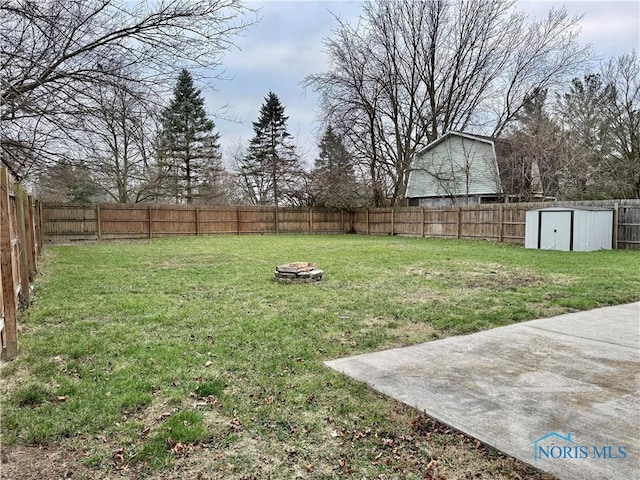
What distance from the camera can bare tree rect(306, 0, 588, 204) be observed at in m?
21.7

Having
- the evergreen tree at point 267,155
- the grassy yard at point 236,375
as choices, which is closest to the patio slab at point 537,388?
the grassy yard at point 236,375

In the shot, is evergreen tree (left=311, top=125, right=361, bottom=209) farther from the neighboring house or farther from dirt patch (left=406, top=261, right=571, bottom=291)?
dirt patch (left=406, top=261, right=571, bottom=291)

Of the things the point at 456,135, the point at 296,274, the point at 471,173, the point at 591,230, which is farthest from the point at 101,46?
the point at 456,135

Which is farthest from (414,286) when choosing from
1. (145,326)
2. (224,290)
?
(145,326)

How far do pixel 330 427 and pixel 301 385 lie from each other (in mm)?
585

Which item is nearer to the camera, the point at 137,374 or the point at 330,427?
the point at 330,427

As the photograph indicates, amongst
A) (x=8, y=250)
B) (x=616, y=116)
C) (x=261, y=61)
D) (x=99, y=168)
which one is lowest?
(x=8, y=250)

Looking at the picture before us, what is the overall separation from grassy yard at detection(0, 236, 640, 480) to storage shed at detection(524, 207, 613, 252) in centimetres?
546

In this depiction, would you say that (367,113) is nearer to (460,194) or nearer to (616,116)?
(460,194)

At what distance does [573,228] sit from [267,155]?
20.8 meters

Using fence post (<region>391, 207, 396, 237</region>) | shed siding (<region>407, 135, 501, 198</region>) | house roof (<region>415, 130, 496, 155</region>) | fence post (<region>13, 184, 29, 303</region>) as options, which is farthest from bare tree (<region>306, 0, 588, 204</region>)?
fence post (<region>13, 184, 29, 303</region>)

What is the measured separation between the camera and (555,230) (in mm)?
Answer: 12742

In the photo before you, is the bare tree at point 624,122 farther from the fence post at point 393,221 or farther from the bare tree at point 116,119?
the bare tree at point 116,119

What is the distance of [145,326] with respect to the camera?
4250mm
